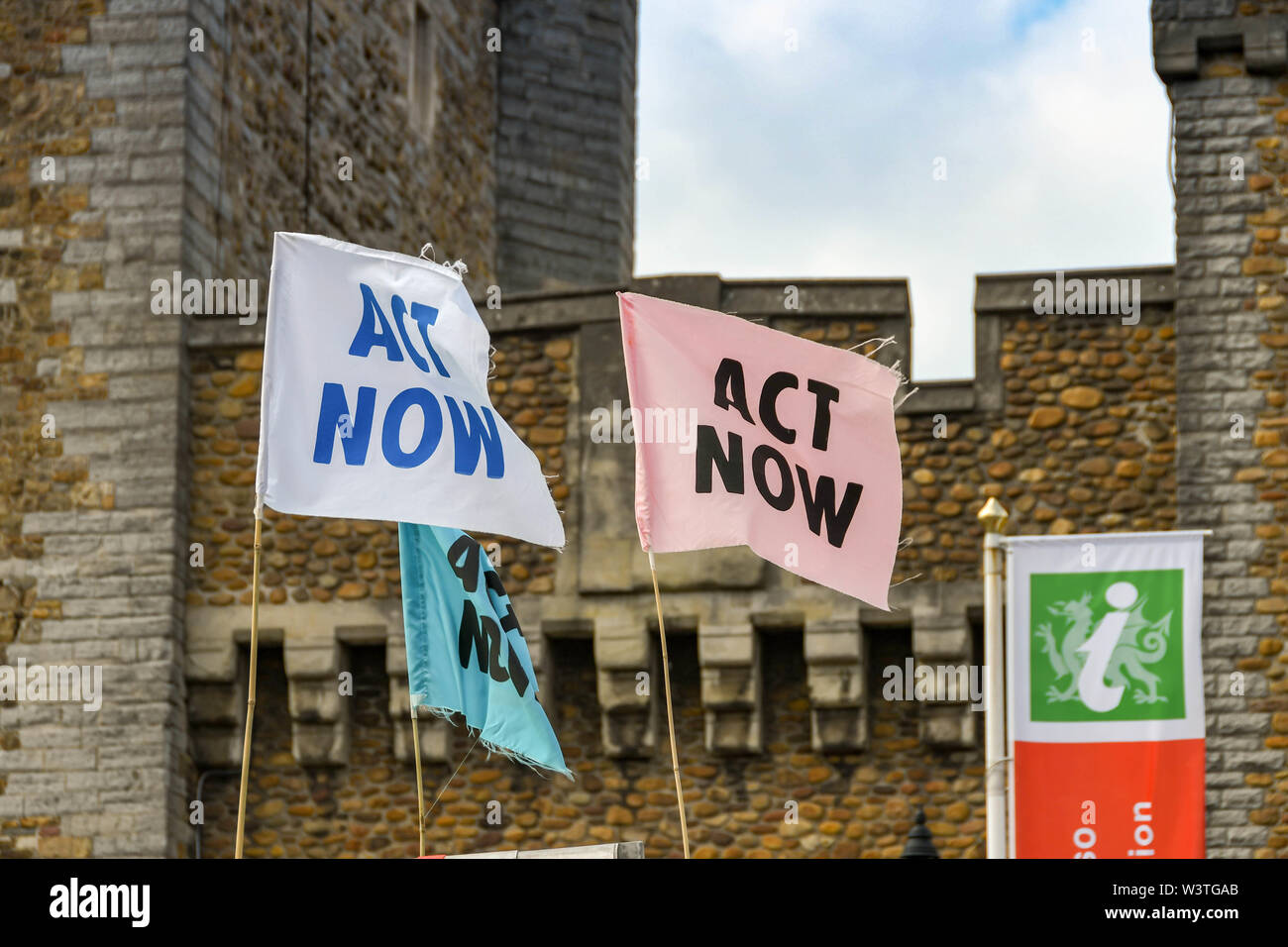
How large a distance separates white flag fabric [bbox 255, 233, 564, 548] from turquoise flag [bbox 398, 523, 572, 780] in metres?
0.83

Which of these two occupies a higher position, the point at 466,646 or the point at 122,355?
the point at 122,355

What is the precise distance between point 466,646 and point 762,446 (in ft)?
5.90

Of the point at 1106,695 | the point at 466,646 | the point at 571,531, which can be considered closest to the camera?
the point at 466,646

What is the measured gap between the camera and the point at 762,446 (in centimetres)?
936

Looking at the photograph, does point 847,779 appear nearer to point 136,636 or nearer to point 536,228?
point 136,636

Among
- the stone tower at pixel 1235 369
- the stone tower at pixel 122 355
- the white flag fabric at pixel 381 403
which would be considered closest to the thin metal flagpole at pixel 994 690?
the stone tower at pixel 1235 369

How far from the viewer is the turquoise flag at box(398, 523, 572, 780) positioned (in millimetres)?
10109

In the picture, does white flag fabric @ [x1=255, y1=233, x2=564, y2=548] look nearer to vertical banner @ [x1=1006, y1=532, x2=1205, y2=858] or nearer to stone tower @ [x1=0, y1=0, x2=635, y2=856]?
vertical banner @ [x1=1006, y1=532, x2=1205, y2=858]

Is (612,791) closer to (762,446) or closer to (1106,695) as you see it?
(1106,695)

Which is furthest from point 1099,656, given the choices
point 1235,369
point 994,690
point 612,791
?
point 612,791

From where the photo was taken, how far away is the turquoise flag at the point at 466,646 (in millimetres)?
10109
